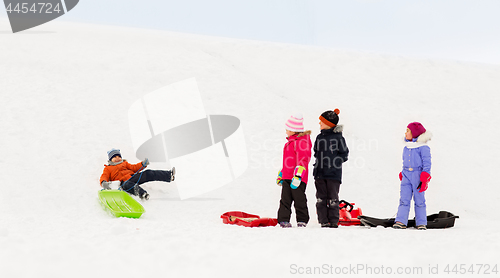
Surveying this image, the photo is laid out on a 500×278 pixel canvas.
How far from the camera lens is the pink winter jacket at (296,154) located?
5.50 m

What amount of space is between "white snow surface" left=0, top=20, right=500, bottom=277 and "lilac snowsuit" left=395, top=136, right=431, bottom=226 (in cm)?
52

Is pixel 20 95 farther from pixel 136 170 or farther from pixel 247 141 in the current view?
pixel 247 141

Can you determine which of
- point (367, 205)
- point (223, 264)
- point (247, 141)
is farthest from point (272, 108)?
point (223, 264)

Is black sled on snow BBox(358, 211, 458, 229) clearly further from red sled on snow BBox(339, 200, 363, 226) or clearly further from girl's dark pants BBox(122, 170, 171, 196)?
girl's dark pants BBox(122, 170, 171, 196)

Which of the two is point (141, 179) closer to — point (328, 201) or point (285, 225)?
point (285, 225)

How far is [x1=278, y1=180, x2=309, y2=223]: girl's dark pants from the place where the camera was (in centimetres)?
550

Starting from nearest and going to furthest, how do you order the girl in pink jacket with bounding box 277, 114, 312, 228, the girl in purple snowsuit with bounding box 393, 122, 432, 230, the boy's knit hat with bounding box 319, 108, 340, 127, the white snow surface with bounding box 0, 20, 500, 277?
the white snow surface with bounding box 0, 20, 500, 277 → the girl in purple snowsuit with bounding box 393, 122, 432, 230 → the girl in pink jacket with bounding box 277, 114, 312, 228 → the boy's knit hat with bounding box 319, 108, 340, 127

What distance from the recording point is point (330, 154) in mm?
5578

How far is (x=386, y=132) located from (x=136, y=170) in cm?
733

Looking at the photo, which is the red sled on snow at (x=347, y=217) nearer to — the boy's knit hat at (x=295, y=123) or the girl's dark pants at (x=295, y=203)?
the girl's dark pants at (x=295, y=203)

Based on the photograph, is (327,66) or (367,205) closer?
(367,205)

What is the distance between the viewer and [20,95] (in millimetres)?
9875

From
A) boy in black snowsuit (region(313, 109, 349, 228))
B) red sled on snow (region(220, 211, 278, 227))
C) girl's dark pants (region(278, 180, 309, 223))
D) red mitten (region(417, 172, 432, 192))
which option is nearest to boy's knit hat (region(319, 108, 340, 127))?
boy in black snowsuit (region(313, 109, 349, 228))

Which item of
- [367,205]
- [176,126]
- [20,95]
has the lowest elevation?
Result: [367,205]
